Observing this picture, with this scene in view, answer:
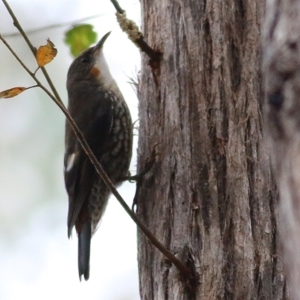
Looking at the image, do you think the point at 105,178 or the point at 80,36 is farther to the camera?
the point at 80,36

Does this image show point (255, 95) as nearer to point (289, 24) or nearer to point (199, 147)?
point (199, 147)

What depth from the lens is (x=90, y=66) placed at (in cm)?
467

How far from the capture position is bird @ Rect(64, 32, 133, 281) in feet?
12.8

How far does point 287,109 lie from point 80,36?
2711mm

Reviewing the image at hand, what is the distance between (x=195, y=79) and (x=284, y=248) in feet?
Answer: 5.00

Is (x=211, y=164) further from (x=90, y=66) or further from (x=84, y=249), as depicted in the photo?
(x=90, y=66)

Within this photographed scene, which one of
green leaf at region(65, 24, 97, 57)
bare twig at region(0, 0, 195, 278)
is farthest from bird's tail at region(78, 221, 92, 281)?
bare twig at region(0, 0, 195, 278)

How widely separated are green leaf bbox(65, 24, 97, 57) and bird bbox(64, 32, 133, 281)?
487mm

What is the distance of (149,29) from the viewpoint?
3.01 m

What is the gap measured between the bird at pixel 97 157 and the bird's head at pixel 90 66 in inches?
13.0

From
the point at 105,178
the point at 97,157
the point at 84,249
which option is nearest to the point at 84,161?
the point at 97,157

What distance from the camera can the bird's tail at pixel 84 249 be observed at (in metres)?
3.79

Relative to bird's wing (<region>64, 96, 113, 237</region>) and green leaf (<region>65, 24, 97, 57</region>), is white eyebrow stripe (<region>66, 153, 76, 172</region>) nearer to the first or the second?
bird's wing (<region>64, 96, 113, 237</region>)

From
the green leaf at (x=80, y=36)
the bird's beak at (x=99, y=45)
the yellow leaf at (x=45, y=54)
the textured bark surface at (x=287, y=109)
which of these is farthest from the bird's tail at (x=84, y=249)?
the textured bark surface at (x=287, y=109)
